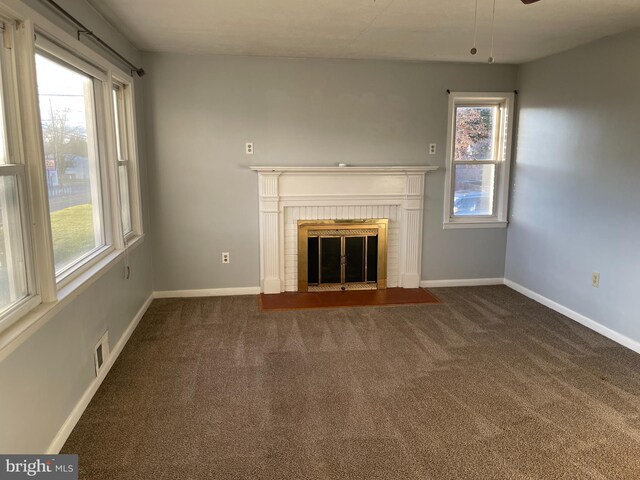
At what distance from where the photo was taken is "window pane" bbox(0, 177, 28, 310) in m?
1.89

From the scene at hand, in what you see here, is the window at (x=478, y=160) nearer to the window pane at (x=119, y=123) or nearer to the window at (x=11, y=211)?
the window pane at (x=119, y=123)

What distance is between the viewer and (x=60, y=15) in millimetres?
2367

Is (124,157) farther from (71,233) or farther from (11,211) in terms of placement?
(11,211)

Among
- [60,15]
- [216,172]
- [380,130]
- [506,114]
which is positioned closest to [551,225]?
[506,114]

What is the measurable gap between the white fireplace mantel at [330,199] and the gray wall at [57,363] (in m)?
1.57

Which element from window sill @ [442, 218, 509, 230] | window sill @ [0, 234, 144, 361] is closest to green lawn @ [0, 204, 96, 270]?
window sill @ [0, 234, 144, 361]

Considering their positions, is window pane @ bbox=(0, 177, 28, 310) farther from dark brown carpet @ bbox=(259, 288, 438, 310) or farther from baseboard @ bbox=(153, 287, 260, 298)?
baseboard @ bbox=(153, 287, 260, 298)

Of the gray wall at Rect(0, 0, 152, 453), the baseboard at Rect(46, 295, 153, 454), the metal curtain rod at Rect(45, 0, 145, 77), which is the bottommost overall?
the baseboard at Rect(46, 295, 153, 454)

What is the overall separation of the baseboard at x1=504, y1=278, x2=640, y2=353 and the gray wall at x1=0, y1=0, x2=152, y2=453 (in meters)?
3.74

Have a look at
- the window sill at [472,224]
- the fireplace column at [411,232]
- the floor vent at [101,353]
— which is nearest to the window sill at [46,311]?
the floor vent at [101,353]

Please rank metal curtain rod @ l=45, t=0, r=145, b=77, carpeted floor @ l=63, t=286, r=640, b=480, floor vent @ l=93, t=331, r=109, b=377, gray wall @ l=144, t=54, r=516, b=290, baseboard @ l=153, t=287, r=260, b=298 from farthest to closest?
1. baseboard @ l=153, t=287, r=260, b=298
2. gray wall @ l=144, t=54, r=516, b=290
3. floor vent @ l=93, t=331, r=109, b=377
4. metal curtain rod @ l=45, t=0, r=145, b=77
5. carpeted floor @ l=63, t=286, r=640, b=480

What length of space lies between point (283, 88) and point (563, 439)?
12.0 feet

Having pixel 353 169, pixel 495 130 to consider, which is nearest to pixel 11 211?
pixel 353 169

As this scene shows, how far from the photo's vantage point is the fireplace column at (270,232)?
14.9ft
